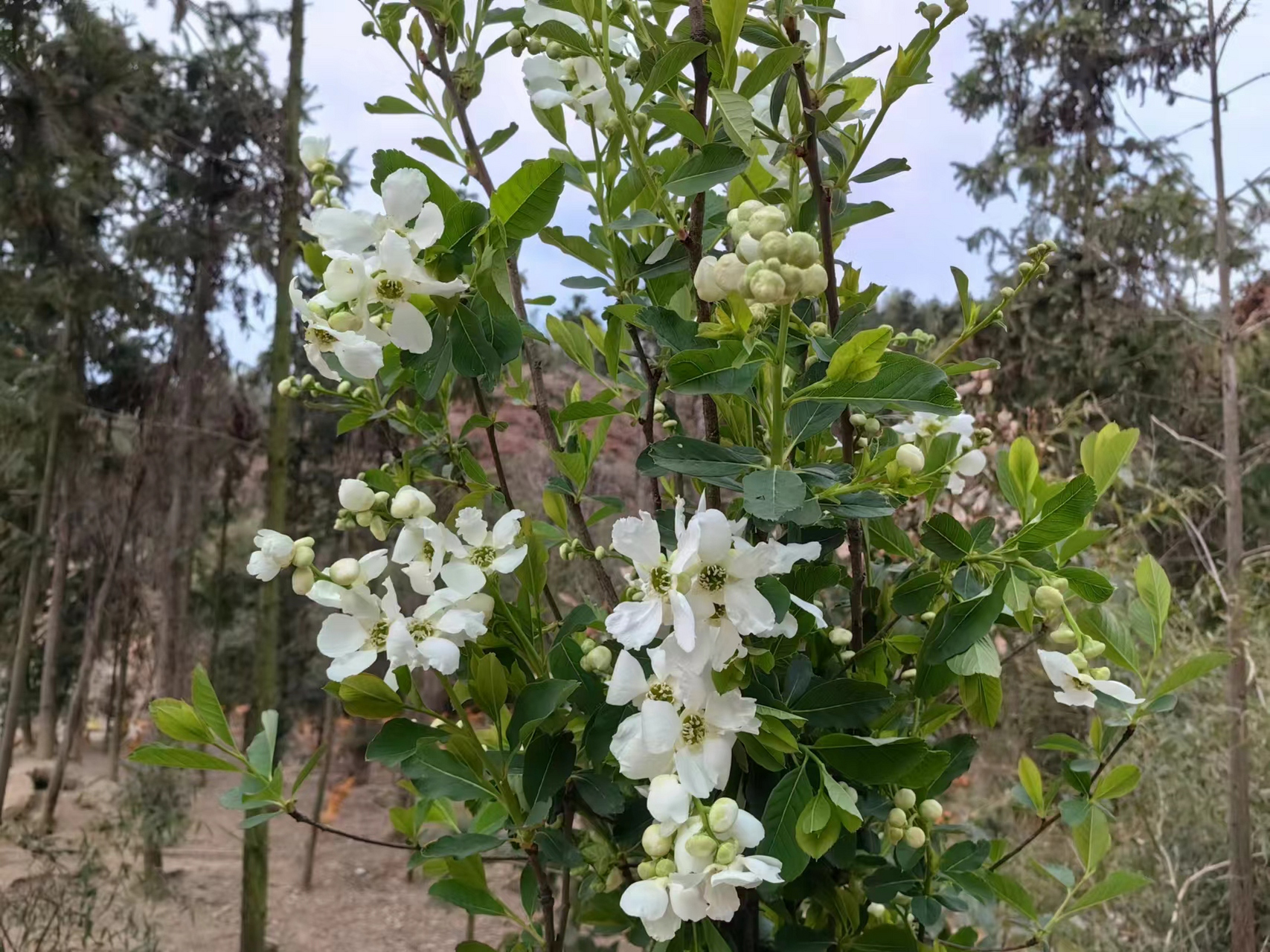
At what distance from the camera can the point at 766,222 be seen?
0.36 metres

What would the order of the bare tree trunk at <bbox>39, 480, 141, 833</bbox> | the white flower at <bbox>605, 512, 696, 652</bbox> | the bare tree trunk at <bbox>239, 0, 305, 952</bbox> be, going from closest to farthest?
the white flower at <bbox>605, 512, 696, 652</bbox> → the bare tree trunk at <bbox>239, 0, 305, 952</bbox> → the bare tree trunk at <bbox>39, 480, 141, 833</bbox>

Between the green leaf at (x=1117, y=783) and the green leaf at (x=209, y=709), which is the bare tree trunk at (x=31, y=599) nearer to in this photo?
the green leaf at (x=209, y=709)

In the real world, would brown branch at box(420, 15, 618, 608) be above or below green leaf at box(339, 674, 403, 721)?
above

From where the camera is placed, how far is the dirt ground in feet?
11.4

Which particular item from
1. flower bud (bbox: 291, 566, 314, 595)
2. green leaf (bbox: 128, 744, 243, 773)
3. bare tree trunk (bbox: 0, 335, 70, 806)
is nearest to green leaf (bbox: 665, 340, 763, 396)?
flower bud (bbox: 291, 566, 314, 595)

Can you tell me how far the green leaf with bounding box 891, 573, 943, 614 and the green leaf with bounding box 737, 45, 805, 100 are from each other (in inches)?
10.3

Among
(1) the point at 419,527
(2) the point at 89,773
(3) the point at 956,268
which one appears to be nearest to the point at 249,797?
(1) the point at 419,527

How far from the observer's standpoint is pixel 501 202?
400 mm

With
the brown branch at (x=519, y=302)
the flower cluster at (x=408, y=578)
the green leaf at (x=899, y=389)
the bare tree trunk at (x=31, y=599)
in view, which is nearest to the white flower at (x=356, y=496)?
the flower cluster at (x=408, y=578)

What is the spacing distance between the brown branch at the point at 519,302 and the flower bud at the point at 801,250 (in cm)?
23

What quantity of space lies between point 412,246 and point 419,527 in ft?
0.46

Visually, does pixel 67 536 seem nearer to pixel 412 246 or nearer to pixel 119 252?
pixel 119 252

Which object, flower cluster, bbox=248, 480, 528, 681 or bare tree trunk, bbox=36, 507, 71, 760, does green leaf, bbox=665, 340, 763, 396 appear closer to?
flower cluster, bbox=248, 480, 528, 681

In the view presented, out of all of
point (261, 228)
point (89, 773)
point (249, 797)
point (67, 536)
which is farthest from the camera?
point (89, 773)
